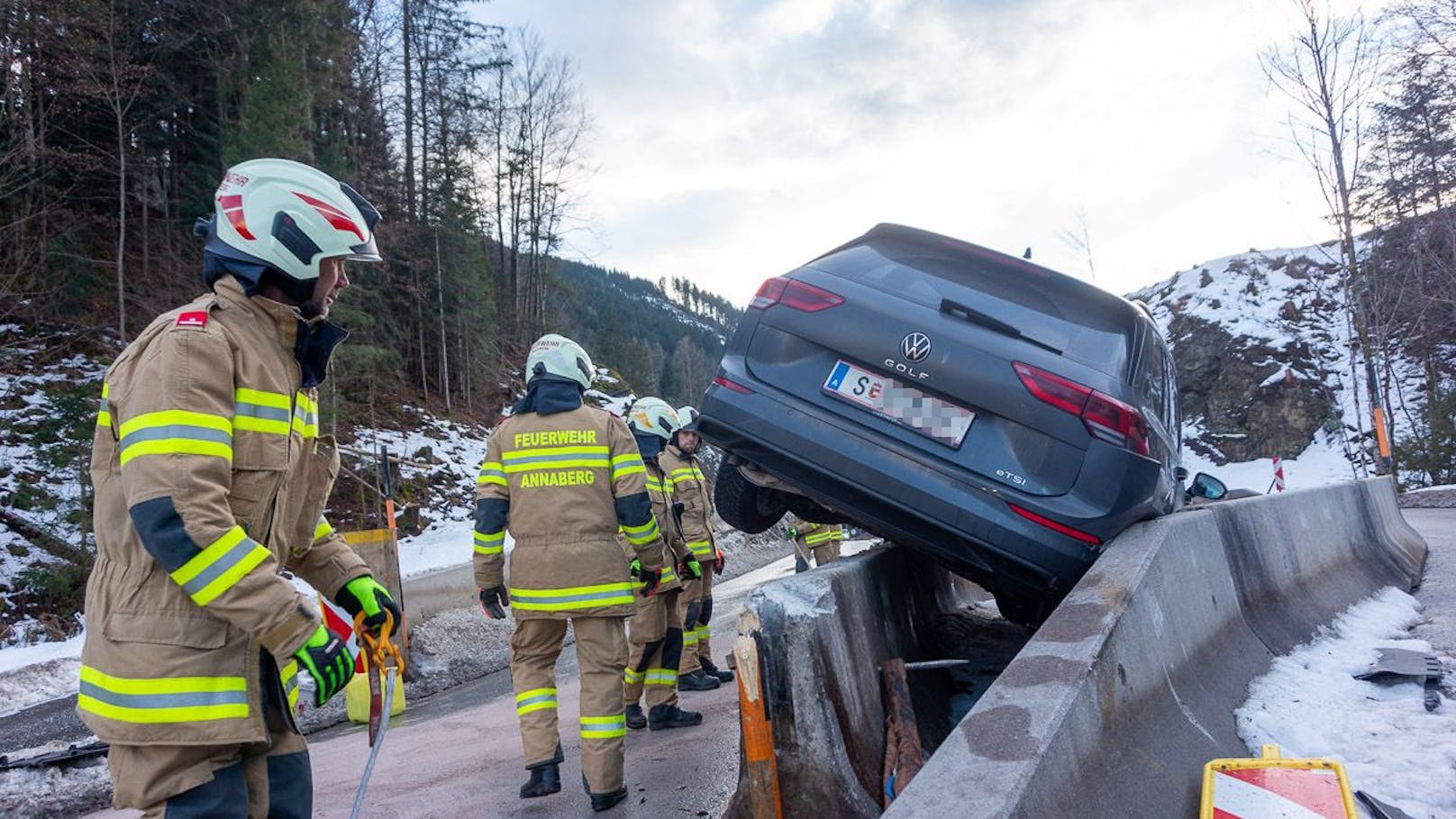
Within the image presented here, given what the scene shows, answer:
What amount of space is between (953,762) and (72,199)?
76.4 ft

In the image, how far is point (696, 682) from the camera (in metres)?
6.93

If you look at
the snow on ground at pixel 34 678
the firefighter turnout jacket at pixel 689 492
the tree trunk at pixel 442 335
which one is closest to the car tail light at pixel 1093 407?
the firefighter turnout jacket at pixel 689 492

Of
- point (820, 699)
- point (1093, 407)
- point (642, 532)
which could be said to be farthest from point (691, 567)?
point (820, 699)

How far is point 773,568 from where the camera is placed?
17.6 m

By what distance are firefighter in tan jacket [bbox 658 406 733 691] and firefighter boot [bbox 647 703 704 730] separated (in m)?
0.86

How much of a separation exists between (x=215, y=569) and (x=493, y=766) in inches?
125

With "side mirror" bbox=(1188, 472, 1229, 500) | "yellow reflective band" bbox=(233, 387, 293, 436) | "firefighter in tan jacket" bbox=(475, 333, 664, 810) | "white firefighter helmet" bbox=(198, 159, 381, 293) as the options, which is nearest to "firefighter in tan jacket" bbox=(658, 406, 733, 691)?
"firefighter in tan jacket" bbox=(475, 333, 664, 810)

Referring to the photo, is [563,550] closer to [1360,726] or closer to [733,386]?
[733,386]

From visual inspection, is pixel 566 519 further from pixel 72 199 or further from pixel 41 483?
pixel 72 199

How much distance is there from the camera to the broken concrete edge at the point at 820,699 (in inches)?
104

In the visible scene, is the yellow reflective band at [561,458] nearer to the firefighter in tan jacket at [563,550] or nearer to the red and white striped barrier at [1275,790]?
the firefighter in tan jacket at [563,550]

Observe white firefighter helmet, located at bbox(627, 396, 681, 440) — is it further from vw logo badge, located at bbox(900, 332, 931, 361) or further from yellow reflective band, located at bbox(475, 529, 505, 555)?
vw logo badge, located at bbox(900, 332, 931, 361)

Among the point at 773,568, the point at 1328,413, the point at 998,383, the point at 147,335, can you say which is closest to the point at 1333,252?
the point at 1328,413

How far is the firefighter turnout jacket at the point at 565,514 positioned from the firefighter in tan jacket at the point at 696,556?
201cm
